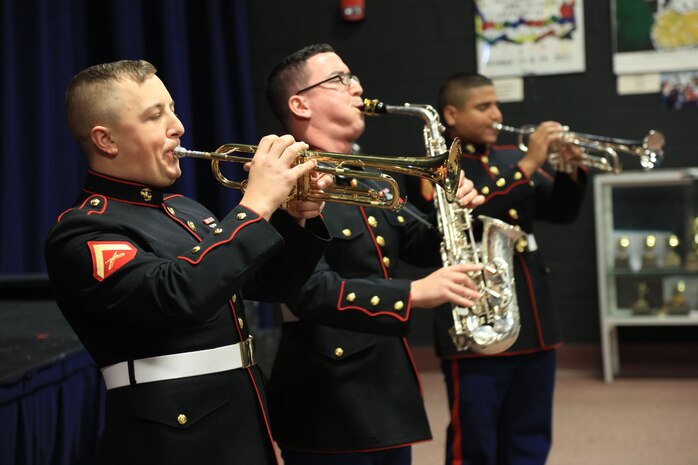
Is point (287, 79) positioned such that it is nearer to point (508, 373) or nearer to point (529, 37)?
point (508, 373)

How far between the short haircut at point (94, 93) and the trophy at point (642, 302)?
376cm

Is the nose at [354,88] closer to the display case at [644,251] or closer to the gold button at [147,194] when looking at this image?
the gold button at [147,194]

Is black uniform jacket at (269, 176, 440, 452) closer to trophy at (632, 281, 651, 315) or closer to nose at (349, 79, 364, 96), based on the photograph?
nose at (349, 79, 364, 96)

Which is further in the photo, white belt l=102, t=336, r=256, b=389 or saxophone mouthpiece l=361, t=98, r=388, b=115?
saxophone mouthpiece l=361, t=98, r=388, b=115

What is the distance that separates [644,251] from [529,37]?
128cm

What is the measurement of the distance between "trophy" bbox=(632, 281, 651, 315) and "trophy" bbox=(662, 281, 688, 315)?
84 millimetres

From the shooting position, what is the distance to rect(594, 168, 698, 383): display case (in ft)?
16.2

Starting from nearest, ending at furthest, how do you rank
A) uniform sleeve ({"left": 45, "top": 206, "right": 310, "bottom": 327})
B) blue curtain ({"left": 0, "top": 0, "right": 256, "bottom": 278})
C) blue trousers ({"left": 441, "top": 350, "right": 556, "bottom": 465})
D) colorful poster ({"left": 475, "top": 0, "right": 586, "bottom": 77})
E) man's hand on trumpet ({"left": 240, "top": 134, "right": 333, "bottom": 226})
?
1. uniform sleeve ({"left": 45, "top": 206, "right": 310, "bottom": 327})
2. man's hand on trumpet ({"left": 240, "top": 134, "right": 333, "bottom": 226})
3. blue trousers ({"left": 441, "top": 350, "right": 556, "bottom": 465})
4. blue curtain ({"left": 0, "top": 0, "right": 256, "bottom": 278})
5. colorful poster ({"left": 475, "top": 0, "right": 586, "bottom": 77})

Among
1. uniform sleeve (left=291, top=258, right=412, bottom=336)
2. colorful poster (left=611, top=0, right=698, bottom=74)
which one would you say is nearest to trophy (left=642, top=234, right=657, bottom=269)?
colorful poster (left=611, top=0, right=698, bottom=74)

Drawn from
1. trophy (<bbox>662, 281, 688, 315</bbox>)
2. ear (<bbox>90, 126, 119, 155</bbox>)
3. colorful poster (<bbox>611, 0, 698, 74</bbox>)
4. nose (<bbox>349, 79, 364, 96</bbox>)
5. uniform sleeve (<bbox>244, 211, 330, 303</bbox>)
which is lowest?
trophy (<bbox>662, 281, 688, 315</bbox>)

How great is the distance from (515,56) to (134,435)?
400cm

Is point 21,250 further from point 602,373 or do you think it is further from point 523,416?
point 602,373

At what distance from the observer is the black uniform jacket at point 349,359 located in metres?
2.05

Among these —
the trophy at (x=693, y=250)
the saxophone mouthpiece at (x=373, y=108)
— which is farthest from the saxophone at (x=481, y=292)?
the trophy at (x=693, y=250)
